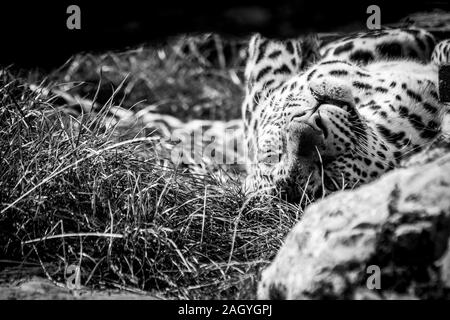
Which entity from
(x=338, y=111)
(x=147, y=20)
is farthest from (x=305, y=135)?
(x=147, y=20)

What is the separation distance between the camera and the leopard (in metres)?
3.91

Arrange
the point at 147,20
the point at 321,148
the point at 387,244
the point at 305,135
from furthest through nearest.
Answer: the point at 147,20 < the point at 321,148 < the point at 305,135 < the point at 387,244

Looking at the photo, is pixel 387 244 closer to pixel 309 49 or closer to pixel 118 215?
pixel 118 215

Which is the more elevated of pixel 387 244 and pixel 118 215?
pixel 387 244

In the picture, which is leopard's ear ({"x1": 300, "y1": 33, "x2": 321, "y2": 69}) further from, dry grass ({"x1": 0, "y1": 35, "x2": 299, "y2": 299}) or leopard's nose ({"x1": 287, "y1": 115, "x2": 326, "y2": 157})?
leopard's nose ({"x1": 287, "y1": 115, "x2": 326, "y2": 157})

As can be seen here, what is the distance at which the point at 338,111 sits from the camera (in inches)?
154

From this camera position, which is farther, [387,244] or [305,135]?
[305,135]

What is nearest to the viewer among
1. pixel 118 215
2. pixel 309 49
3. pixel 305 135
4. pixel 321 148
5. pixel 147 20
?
pixel 118 215

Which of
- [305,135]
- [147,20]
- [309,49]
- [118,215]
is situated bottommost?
[118,215]

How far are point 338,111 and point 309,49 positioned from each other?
161cm

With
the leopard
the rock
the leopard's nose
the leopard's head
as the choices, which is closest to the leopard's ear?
the leopard

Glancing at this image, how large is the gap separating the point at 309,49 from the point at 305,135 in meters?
1.81

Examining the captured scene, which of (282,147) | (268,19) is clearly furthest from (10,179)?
(268,19)

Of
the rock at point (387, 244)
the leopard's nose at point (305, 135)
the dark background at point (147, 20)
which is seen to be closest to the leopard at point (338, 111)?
the leopard's nose at point (305, 135)
